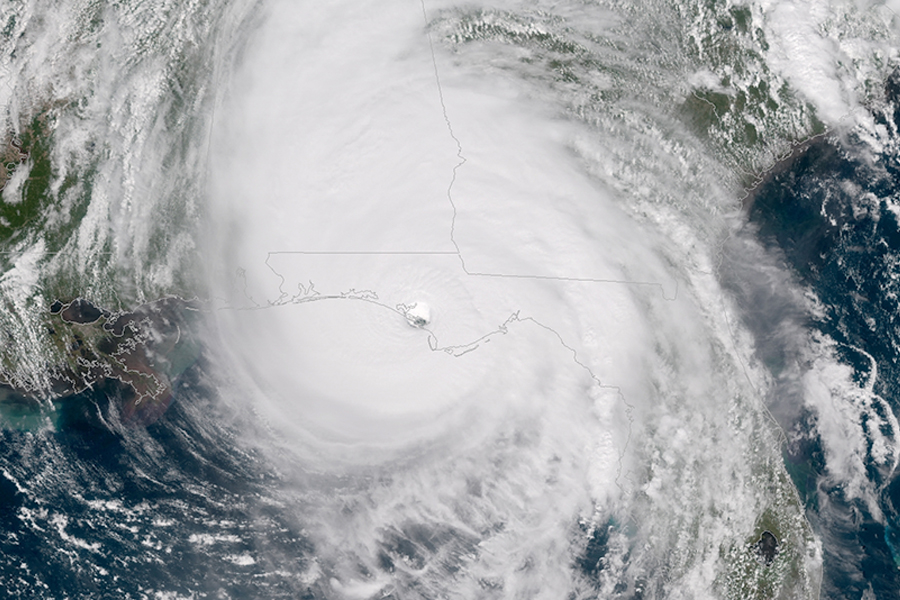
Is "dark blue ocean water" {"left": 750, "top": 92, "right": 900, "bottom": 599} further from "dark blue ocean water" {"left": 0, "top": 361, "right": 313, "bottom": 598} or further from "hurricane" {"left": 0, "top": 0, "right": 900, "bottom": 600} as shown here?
"dark blue ocean water" {"left": 0, "top": 361, "right": 313, "bottom": 598}

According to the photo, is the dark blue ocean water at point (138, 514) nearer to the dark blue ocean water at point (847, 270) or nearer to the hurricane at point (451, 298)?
the hurricane at point (451, 298)

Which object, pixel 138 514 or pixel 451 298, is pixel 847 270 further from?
pixel 138 514

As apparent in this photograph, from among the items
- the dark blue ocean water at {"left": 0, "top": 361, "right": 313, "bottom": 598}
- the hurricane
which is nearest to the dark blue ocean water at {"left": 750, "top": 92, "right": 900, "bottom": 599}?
the hurricane

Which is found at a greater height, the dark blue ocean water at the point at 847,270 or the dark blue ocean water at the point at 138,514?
the dark blue ocean water at the point at 847,270

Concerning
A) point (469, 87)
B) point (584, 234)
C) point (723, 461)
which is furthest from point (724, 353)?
point (469, 87)

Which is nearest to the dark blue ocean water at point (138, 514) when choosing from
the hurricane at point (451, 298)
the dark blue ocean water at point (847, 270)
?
the hurricane at point (451, 298)

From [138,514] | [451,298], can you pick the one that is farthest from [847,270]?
[138,514]
